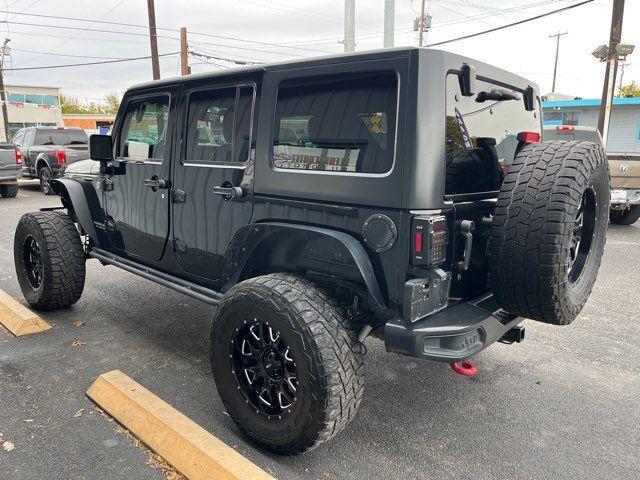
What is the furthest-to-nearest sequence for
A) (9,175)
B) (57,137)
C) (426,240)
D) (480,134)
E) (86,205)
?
(57,137)
(9,175)
(86,205)
(480,134)
(426,240)

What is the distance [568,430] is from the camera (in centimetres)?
290

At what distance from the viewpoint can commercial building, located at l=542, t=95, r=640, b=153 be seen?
27.6 metres

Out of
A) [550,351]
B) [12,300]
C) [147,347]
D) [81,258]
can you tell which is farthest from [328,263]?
[12,300]

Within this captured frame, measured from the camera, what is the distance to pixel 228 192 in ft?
9.92

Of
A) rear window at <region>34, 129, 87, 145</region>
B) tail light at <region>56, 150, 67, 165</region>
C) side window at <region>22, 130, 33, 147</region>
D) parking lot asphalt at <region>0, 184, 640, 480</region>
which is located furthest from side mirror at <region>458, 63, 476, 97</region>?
side window at <region>22, 130, 33, 147</region>

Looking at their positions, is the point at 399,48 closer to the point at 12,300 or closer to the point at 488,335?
the point at 488,335

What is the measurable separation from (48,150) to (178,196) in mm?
12507

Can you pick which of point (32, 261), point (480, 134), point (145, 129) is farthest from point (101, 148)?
point (480, 134)

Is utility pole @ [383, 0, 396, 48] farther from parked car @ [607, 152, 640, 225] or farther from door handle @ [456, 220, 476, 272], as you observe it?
door handle @ [456, 220, 476, 272]

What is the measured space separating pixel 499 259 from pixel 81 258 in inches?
139

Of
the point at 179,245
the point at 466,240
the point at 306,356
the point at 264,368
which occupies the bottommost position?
the point at 264,368

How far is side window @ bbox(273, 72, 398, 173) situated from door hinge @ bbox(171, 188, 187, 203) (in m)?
0.91

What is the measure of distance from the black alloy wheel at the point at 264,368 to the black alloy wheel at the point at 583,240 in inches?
67.9

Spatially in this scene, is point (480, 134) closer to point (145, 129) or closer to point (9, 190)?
point (145, 129)
